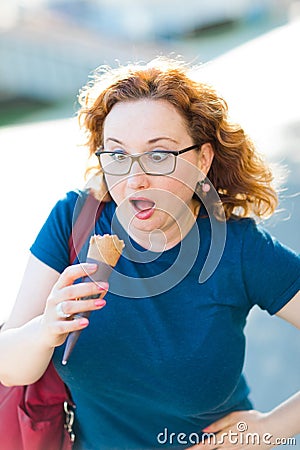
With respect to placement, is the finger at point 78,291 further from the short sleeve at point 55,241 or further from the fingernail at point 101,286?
the short sleeve at point 55,241

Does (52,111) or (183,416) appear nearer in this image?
(183,416)

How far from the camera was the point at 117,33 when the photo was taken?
12852mm

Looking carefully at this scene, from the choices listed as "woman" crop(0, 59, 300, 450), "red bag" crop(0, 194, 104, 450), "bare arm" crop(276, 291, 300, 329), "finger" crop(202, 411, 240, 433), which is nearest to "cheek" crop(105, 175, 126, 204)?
"woman" crop(0, 59, 300, 450)

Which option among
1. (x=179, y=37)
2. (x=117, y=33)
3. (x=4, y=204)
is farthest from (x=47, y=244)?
(x=179, y=37)

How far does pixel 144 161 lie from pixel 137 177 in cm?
4

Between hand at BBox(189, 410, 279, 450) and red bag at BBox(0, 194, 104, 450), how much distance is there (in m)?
0.32

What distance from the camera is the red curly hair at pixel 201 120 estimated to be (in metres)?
1.75

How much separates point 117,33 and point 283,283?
11.7 metres

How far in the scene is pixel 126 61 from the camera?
11430mm

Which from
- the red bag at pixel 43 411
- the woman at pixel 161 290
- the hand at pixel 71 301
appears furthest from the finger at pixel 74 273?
the red bag at pixel 43 411

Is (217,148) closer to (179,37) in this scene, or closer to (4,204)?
(4,204)

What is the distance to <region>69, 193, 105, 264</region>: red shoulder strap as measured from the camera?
1.77 m

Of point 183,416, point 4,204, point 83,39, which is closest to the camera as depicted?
point 183,416

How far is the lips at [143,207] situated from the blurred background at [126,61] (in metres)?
0.40
